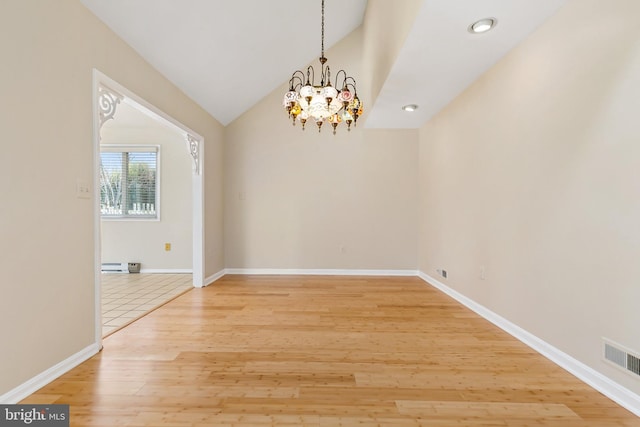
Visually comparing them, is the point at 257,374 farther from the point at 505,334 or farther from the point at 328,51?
the point at 328,51

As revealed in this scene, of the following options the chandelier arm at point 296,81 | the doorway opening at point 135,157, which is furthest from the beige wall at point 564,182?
the doorway opening at point 135,157

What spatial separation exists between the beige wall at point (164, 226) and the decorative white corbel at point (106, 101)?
2.88 metres

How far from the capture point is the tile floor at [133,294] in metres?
2.98

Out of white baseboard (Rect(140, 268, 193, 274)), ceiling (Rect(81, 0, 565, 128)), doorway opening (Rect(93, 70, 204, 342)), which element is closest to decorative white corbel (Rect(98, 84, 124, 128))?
doorway opening (Rect(93, 70, 204, 342))

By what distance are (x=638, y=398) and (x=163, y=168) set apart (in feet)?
19.7

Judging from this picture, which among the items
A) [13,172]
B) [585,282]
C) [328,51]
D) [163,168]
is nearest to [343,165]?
[328,51]

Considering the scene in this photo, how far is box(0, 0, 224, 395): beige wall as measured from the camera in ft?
5.29

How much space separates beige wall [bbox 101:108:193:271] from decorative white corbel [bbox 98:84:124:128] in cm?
288

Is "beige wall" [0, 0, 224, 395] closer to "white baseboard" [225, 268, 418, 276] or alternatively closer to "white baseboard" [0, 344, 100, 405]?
"white baseboard" [0, 344, 100, 405]

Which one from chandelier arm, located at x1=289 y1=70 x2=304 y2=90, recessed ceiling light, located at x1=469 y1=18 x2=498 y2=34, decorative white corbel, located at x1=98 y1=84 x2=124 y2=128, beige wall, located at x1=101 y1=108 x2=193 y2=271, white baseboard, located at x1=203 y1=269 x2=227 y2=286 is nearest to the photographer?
recessed ceiling light, located at x1=469 y1=18 x2=498 y2=34

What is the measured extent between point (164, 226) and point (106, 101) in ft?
10.7

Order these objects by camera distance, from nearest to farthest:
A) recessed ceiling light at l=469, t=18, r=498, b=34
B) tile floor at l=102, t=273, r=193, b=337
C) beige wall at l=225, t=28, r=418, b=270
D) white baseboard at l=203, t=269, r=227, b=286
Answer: recessed ceiling light at l=469, t=18, r=498, b=34, tile floor at l=102, t=273, r=193, b=337, white baseboard at l=203, t=269, r=227, b=286, beige wall at l=225, t=28, r=418, b=270

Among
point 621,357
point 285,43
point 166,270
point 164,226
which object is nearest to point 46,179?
point 285,43

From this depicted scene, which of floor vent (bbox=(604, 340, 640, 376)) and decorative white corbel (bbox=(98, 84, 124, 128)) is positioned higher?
decorative white corbel (bbox=(98, 84, 124, 128))
